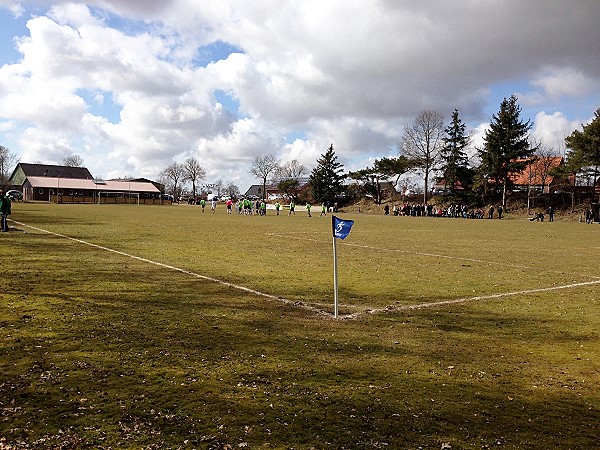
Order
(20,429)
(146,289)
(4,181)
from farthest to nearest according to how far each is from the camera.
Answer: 1. (4,181)
2. (146,289)
3. (20,429)

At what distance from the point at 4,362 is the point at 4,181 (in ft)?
475

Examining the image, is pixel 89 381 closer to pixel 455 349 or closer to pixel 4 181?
pixel 455 349

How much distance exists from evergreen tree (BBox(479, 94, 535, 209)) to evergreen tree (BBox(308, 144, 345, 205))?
31.6m

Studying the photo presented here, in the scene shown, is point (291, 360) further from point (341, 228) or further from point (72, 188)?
point (72, 188)

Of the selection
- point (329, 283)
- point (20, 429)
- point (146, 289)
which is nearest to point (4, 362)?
point (20, 429)

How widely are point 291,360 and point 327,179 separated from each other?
300 ft

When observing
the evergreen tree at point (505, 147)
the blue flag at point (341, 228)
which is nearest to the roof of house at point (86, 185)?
the evergreen tree at point (505, 147)

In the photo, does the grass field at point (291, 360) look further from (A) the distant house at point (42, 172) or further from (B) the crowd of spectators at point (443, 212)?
(A) the distant house at point (42, 172)

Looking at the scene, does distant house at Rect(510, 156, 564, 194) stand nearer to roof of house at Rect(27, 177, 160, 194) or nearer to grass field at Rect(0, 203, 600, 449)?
grass field at Rect(0, 203, 600, 449)

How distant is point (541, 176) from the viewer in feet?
246

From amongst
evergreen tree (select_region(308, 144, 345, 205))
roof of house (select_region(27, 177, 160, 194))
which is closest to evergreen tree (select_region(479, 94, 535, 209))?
evergreen tree (select_region(308, 144, 345, 205))

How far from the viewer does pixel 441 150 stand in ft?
261

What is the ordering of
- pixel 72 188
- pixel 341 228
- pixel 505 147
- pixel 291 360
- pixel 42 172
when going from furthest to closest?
1. pixel 42 172
2. pixel 72 188
3. pixel 505 147
4. pixel 341 228
5. pixel 291 360

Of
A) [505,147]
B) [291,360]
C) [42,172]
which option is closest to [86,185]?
[42,172]
